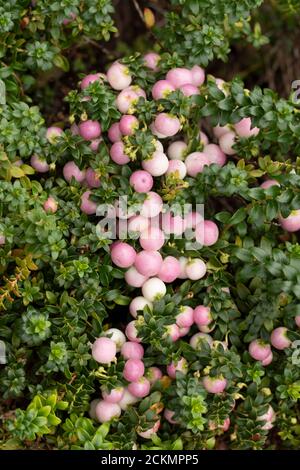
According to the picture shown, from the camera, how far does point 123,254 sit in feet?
7.77

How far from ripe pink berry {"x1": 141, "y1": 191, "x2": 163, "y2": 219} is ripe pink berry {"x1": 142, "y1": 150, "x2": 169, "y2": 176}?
9 centimetres

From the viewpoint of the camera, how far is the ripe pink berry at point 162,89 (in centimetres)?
252

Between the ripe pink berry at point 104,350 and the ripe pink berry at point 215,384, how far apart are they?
1.18 feet

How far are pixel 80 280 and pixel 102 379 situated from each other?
370 mm

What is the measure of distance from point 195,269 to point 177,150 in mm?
480

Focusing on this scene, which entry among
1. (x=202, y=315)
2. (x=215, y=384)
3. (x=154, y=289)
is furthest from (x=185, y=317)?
(x=215, y=384)

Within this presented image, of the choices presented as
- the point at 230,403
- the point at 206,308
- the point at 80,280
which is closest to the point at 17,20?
the point at 80,280

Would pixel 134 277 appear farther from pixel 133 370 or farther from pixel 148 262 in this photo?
pixel 133 370

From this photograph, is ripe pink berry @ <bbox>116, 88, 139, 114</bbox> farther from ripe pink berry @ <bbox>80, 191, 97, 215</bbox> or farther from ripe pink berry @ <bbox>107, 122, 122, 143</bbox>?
ripe pink berry @ <bbox>80, 191, 97, 215</bbox>

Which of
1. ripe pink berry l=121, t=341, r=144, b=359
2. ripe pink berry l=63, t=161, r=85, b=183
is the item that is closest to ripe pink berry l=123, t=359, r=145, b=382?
ripe pink berry l=121, t=341, r=144, b=359

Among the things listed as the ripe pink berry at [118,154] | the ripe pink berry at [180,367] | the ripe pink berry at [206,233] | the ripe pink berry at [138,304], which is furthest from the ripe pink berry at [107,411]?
the ripe pink berry at [118,154]

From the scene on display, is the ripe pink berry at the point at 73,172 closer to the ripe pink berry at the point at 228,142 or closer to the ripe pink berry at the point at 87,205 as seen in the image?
the ripe pink berry at the point at 87,205

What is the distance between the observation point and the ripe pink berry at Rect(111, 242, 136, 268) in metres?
2.37
